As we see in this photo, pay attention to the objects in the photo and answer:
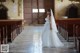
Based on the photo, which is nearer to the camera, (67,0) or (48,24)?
(48,24)

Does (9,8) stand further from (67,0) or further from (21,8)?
(67,0)

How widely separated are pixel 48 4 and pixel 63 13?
175 centimetres

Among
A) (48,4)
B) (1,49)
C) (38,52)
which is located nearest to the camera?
(1,49)

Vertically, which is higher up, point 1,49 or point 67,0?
point 67,0

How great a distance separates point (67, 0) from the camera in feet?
62.6

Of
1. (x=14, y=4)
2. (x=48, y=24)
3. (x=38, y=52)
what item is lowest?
(x=38, y=52)

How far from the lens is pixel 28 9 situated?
782 inches

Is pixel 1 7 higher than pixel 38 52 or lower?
higher

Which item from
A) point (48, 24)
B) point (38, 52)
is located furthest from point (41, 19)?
point (38, 52)

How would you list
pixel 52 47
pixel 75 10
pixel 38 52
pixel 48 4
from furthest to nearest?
pixel 48 4 < pixel 75 10 < pixel 52 47 < pixel 38 52

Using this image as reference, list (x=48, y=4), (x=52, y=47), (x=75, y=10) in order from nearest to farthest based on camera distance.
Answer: (x=52, y=47) < (x=75, y=10) < (x=48, y=4)

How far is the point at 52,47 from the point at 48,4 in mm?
12620

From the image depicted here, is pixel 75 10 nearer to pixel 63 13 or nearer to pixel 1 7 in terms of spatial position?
pixel 63 13

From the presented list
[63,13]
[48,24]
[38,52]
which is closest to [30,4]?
[63,13]
